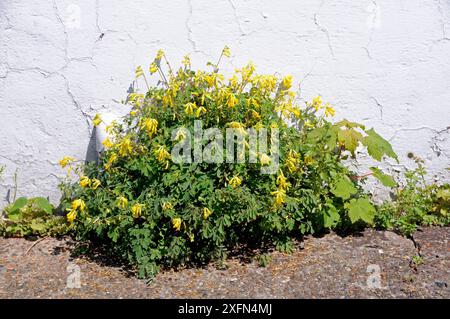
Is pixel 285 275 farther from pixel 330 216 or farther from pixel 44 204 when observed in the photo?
pixel 44 204

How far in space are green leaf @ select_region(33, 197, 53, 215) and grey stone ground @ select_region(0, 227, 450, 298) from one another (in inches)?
11.8

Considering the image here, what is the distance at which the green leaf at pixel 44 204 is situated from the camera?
15.2 ft

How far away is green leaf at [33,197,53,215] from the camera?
462 centimetres

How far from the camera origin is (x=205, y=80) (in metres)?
4.35

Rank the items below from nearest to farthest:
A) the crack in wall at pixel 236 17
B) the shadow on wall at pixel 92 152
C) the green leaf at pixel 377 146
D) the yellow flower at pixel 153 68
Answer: the green leaf at pixel 377 146 < the yellow flower at pixel 153 68 < the crack in wall at pixel 236 17 < the shadow on wall at pixel 92 152

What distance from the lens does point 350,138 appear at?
4289 millimetres

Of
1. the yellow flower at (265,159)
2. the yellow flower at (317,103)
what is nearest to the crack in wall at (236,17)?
the yellow flower at (317,103)

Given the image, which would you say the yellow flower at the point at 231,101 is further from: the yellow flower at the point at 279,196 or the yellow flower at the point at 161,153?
the yellow flower at the point at 279,196

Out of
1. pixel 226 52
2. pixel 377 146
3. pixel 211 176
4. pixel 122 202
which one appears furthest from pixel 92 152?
pixel 377 146

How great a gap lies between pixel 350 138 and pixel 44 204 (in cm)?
224

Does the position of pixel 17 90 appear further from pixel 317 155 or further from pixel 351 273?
pixel 351 273

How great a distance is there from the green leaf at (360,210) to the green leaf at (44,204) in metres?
2.13
